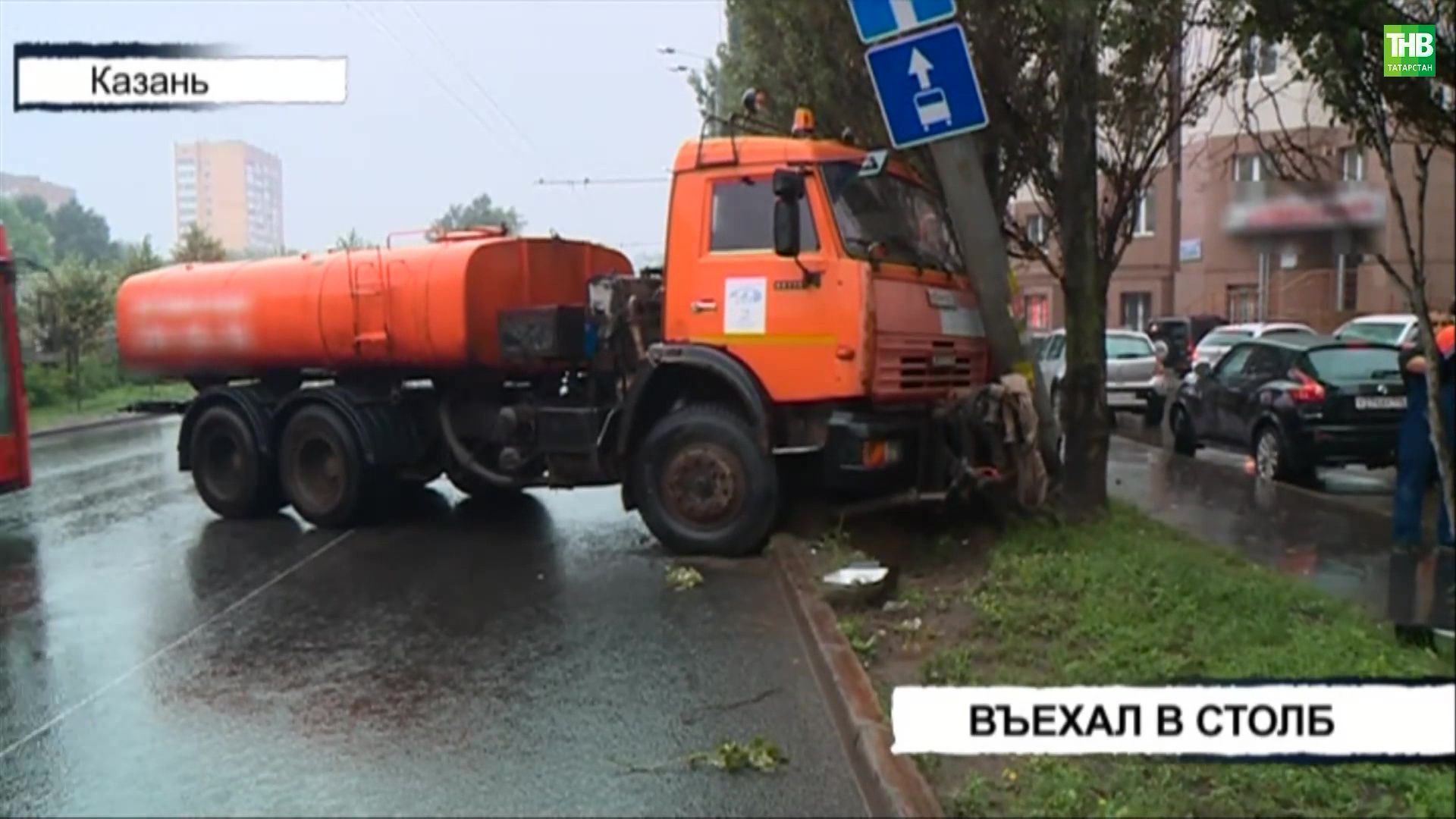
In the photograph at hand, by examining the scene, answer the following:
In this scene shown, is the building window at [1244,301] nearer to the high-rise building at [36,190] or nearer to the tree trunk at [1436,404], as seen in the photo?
the tree trunk at [1436,404]

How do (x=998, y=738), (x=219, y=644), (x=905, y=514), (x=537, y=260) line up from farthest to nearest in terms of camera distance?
(x=537, y=260), (x=905, y=514), (x=219, y=644), (x=998, y=738)

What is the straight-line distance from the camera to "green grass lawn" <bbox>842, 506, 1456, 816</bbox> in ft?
14.0

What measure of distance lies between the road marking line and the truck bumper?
12.9 ft

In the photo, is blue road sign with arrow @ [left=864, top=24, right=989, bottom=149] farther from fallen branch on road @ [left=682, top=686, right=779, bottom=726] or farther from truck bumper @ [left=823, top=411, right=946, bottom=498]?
fallen branch on road @ [left=682, top=686, right=779, bottom=726]

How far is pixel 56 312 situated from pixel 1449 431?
44.8ft

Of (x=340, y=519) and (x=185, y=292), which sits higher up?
(x=185, y=292)

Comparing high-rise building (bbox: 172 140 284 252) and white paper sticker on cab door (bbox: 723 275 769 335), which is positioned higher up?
high-rise building (bbox: 172 140 284 252)

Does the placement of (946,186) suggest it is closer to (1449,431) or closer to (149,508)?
(1449,431)

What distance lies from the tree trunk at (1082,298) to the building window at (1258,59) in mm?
1268

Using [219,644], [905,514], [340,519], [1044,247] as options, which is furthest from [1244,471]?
[219,644]

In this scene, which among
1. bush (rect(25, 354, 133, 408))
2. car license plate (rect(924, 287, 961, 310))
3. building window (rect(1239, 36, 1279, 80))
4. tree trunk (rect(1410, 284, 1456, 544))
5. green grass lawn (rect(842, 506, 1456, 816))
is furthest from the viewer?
bush (rect(25, 354, 133, 408))

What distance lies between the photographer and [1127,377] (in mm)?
20828

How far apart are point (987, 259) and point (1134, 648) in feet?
12.7

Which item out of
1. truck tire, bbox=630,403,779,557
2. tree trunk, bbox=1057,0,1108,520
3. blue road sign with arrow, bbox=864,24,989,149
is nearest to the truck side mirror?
truck tire, bbox=630,403,779,557
